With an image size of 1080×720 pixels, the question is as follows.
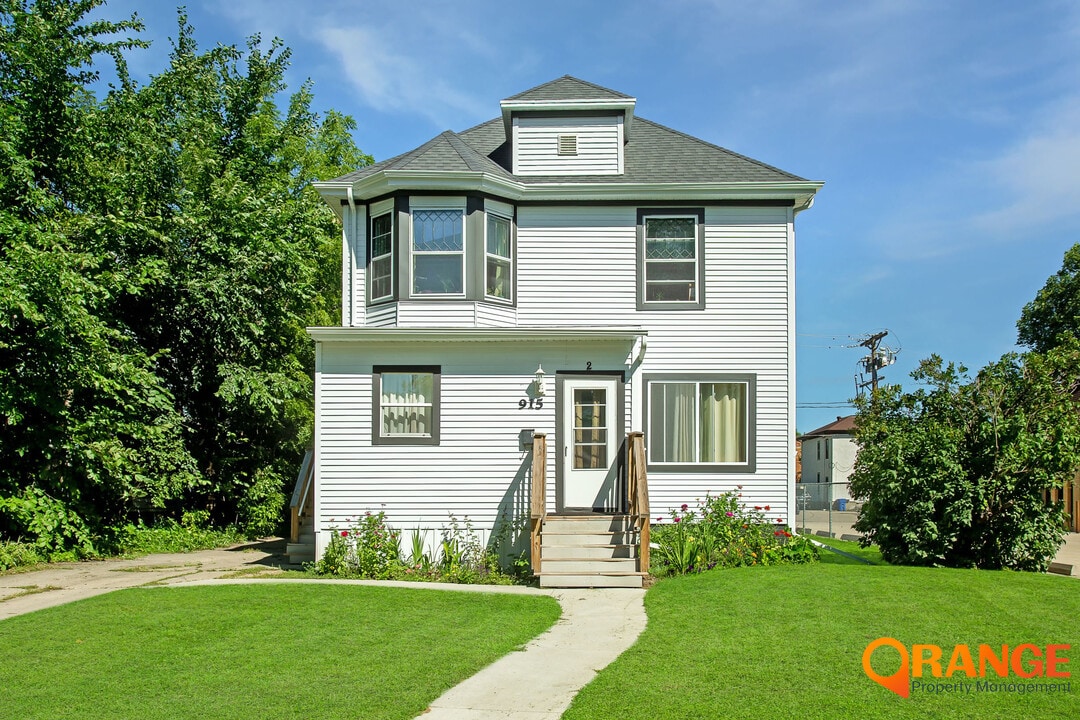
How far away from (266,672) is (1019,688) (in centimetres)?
596

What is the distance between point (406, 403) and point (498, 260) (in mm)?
2968

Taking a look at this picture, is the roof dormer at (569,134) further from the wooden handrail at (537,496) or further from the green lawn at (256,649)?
the green lawn at (256,649)

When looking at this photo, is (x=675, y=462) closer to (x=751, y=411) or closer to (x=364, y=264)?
(x=751, y=411)

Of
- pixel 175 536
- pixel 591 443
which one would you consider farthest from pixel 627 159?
pixel 175 536

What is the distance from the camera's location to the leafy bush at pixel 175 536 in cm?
1575

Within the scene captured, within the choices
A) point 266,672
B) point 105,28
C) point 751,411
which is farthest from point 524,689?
point 105,28

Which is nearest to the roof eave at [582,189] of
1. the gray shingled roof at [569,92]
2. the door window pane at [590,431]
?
the gray shingled roof at [569,92]

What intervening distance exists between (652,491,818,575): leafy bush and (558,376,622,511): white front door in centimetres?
111

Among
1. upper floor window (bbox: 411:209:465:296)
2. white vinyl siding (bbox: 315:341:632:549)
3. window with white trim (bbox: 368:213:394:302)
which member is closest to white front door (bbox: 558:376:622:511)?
white vinyl siding (bbox: 315:341:632:549)

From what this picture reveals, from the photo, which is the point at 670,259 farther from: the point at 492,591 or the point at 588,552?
the point at 492,591

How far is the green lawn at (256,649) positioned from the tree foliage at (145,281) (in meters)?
4.61

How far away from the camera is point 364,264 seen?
14.6 meters

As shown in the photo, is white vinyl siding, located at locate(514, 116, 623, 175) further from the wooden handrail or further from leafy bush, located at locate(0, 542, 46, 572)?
leafy bush, located at locate(0, 542, 46, 572)

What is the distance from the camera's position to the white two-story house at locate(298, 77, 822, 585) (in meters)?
13.1
